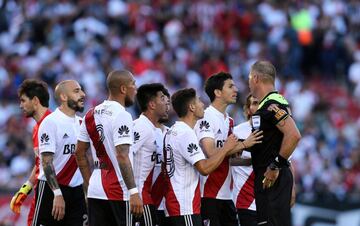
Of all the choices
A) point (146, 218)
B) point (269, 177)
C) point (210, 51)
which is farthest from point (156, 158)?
point (210, 51)

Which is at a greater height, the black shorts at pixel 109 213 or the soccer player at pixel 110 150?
the soccer player at pixel 110 150

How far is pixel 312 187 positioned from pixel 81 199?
35.0 feet

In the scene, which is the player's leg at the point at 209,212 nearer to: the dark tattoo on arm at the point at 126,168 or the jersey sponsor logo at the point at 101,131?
the dark tattoo on arm at the point at 126,168

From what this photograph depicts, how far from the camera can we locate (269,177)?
40.1 ft

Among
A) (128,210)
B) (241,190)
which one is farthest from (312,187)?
(128,210)

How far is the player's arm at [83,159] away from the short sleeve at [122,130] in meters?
0.66

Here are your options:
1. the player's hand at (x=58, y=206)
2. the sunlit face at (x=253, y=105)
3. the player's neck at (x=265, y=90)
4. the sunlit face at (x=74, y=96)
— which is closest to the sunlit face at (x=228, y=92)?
the sunlit face at (x=253, y=105)

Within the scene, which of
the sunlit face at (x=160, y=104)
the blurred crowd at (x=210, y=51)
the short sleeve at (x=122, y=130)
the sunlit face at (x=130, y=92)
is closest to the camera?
the short sleeve at (x=122, y=130)

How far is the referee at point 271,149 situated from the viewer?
12.1 metres

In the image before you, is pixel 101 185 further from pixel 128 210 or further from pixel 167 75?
pixel 167 75

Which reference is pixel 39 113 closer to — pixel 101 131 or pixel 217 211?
pixel 101 131

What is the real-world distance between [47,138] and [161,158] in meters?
1.44


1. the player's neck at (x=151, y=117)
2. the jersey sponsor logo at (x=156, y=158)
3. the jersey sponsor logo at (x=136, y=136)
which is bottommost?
the jersey sponsor logo at (x=156, y=158)

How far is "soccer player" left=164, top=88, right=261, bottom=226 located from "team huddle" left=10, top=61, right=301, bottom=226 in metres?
0.01
